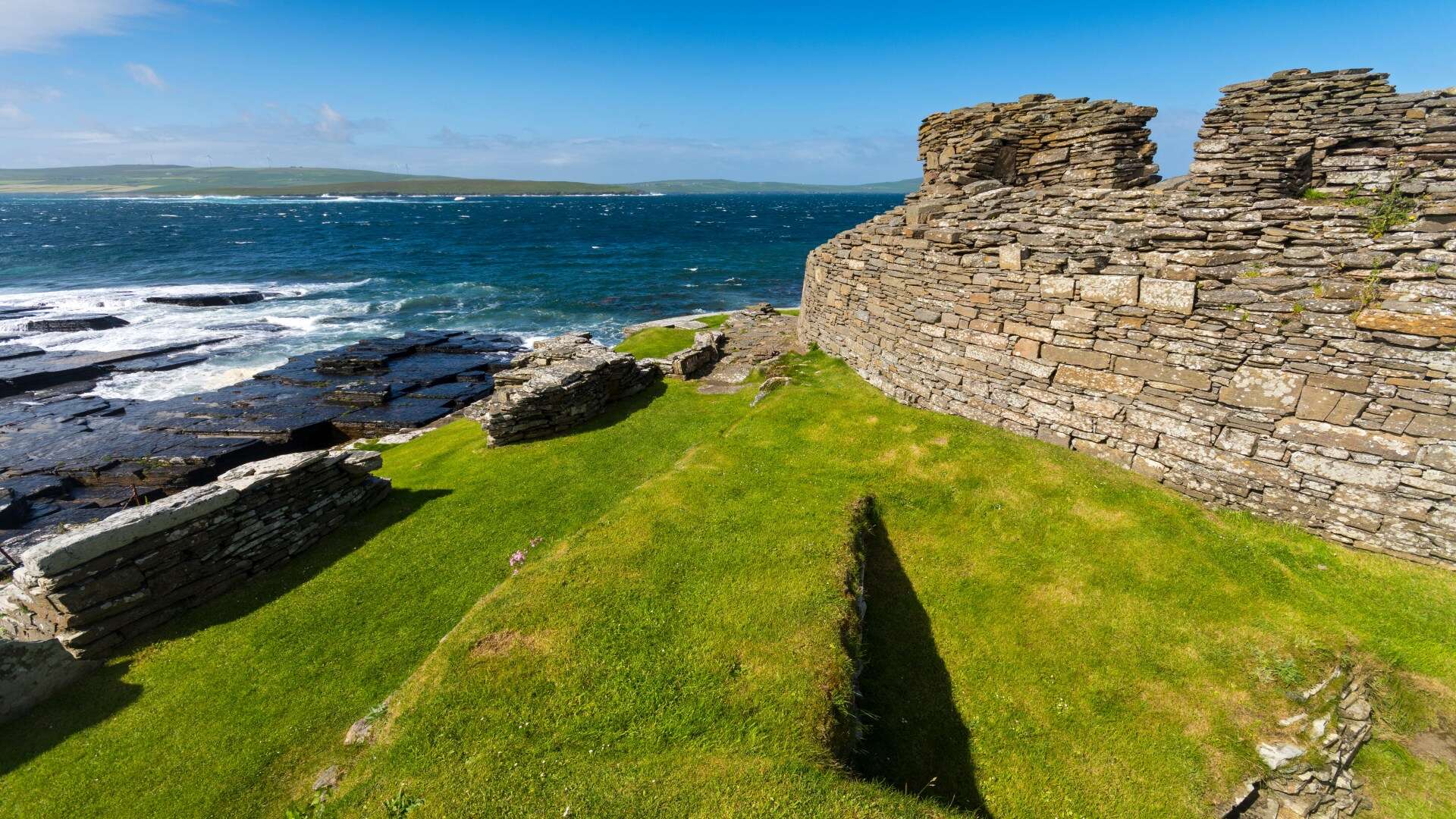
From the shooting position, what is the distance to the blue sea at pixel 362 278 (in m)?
43.5

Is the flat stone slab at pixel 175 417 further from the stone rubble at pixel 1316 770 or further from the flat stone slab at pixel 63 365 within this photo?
the stone rubble at pixel 1316 770

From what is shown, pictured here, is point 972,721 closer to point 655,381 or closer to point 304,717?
point 304,717

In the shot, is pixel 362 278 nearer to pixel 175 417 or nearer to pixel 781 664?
pixel 175 417

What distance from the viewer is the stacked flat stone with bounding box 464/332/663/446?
1677 centimetres

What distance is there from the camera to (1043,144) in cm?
1493

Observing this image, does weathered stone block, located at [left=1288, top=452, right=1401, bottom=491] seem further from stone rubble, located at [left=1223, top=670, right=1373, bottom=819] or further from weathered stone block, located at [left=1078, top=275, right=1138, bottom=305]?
weathered stone block, located at [left=1078, top=275, right=1138, bottom=305]

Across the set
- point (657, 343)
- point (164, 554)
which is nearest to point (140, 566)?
point (164, 554)

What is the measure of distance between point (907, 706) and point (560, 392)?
12612mm

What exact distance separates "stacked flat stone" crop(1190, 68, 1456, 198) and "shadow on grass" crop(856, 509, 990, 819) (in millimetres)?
9501

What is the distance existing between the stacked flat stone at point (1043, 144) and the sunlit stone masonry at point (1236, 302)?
55mm

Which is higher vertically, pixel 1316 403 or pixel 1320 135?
pixel 1320 135

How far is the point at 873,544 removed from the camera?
1076 cm

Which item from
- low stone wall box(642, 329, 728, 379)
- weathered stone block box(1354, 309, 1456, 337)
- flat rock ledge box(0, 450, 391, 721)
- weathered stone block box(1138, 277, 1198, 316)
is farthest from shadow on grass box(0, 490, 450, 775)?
weathered stone block box(1354, 309, 1456, 337)

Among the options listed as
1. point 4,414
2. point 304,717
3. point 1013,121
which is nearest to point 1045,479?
point 1013,121
